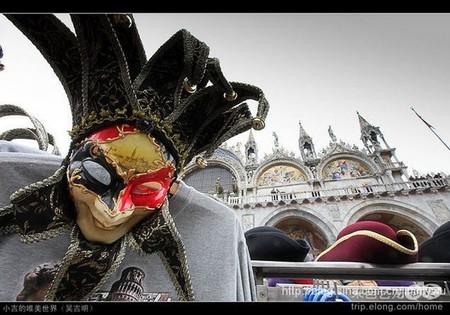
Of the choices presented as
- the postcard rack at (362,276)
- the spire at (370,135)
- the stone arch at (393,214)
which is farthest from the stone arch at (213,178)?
the postcard rack at (362,276)

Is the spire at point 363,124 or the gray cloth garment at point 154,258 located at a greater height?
the spire at point 363,124

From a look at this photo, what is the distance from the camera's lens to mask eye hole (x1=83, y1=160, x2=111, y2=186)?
0.82 meters

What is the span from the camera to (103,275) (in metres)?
0.95

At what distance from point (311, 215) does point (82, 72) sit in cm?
1213

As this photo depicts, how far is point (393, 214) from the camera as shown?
11164 millimetres

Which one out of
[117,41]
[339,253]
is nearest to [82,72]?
[117,41]

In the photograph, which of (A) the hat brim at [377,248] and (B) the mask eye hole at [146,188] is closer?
(B) the mask eye hole at [146,188]

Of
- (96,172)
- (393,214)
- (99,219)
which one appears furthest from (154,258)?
(393,214)

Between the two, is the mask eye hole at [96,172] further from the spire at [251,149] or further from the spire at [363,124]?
the spire at [363,124]

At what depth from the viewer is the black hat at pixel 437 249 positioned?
152cm

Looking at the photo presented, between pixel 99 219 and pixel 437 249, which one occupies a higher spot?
pixel 437 249

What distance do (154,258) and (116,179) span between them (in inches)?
22.7

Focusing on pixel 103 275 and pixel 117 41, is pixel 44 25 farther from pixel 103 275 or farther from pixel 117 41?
pixel 103 275

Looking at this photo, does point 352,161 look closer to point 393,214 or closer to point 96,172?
point 393,214
